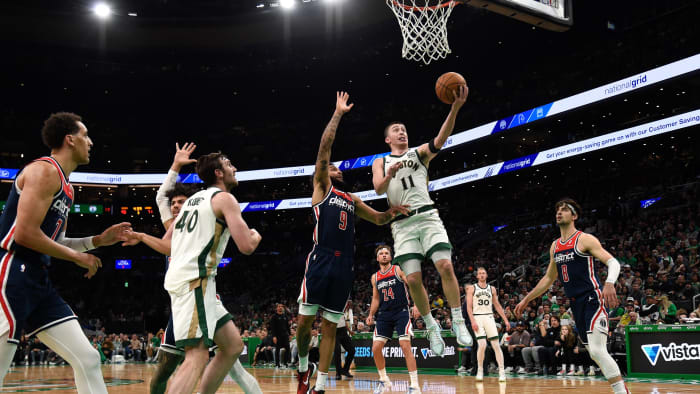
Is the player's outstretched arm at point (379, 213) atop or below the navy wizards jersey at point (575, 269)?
atop

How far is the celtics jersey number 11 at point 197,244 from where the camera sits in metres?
4.42

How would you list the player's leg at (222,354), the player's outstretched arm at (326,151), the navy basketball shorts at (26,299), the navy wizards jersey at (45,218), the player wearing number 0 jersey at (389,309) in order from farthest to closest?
the player wearing number 0 jersey at (389,309)
the player's outstretched arm at (326,151)
the player's leg at (222,354)
the navy wizards jersey at (45,218)
the navy basketball shorts at (26,299)

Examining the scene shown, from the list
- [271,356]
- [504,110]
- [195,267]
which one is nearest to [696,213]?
[504,110]

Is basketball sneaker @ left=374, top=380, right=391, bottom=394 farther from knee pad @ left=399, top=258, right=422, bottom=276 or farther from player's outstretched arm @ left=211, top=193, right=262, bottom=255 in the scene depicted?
player's outstretched arm @ left=211, top=193, right=262, bottom=255

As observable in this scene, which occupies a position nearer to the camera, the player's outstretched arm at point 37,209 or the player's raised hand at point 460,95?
the player's outstretched arm at point 37,209

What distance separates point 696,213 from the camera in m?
22.2

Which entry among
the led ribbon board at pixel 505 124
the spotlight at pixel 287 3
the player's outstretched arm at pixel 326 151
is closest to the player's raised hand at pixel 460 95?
the player's outstretched arm at pixel 326 151

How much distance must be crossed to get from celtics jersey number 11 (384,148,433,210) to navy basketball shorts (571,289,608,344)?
2053mm

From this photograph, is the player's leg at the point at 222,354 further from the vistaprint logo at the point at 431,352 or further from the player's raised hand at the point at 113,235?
the vistaprint logo at the point at 431,352

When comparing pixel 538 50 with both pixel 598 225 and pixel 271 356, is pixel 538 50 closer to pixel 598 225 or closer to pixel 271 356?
pixel 598 225

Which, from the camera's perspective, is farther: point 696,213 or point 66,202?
point 696,213

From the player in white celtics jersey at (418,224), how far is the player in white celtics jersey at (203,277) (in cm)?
259

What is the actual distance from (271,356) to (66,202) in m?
18.7

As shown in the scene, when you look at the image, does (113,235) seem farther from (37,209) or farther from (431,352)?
(431,352)
